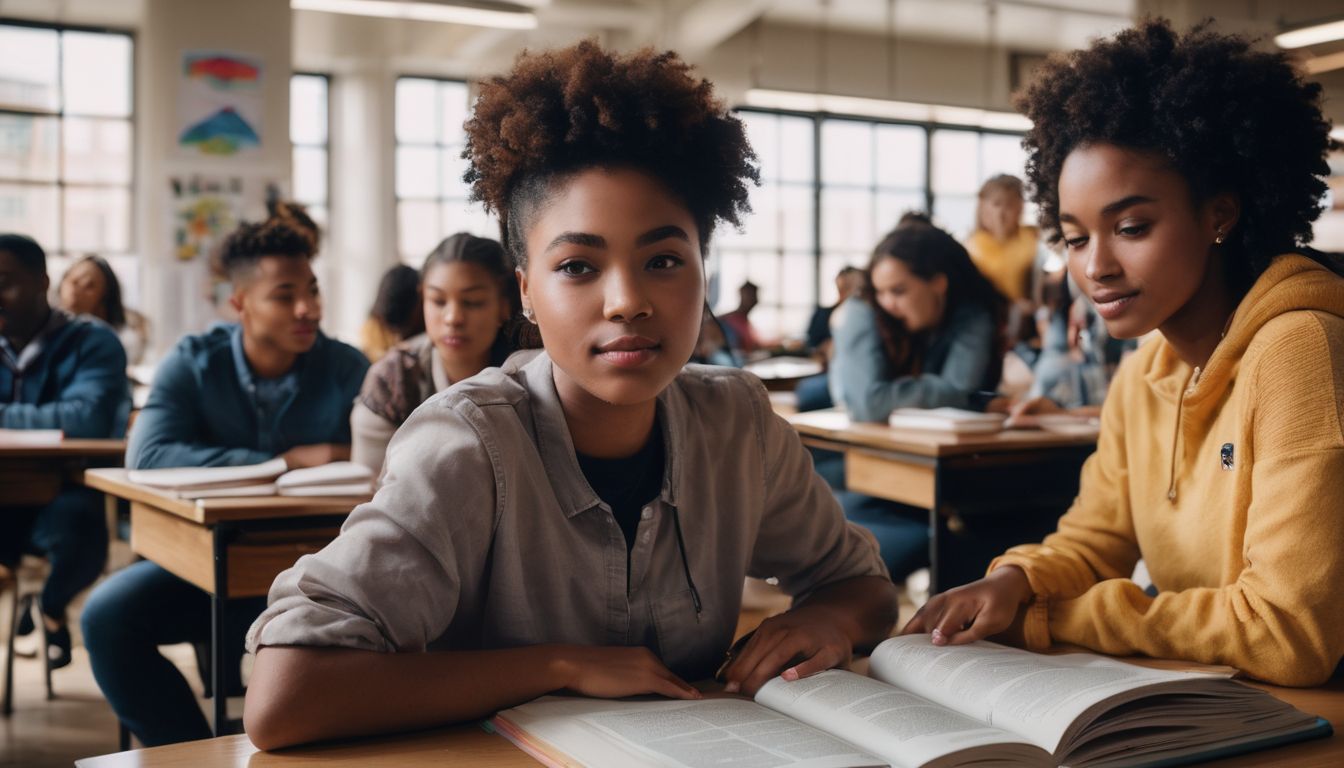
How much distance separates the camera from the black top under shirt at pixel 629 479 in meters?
1.24

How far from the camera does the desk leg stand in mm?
2225

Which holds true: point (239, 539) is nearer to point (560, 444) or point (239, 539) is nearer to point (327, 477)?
point (327, 477)

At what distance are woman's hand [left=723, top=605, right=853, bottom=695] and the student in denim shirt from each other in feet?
7.94

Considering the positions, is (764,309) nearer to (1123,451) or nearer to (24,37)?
(24,37)

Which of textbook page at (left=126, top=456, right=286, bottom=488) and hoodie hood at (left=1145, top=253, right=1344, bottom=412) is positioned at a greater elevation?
hoodie hood at (left=1145, top=253, right=1344, bottom=412)

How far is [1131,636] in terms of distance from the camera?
1.23 m

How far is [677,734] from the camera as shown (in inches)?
35.2

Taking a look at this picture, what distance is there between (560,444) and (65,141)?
7.85 meters

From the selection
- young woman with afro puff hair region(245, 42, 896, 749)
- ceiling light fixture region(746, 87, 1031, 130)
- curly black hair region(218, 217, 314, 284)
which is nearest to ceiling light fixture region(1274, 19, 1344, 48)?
ceiling light fixture region(746, 87, 1031, 130)

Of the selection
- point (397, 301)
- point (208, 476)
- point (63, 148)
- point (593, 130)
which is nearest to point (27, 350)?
point (397, 301)

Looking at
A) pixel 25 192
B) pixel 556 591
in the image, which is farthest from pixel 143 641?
pixel 25 192

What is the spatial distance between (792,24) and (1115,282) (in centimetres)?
911

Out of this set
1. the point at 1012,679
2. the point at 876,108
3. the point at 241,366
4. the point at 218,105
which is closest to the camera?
the point at 1012,679

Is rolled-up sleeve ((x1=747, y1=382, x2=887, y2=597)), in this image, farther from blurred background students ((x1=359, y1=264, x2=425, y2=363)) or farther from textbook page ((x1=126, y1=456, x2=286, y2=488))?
blurred background students ((x1=359, y1=264, x2=425, y2=363))
